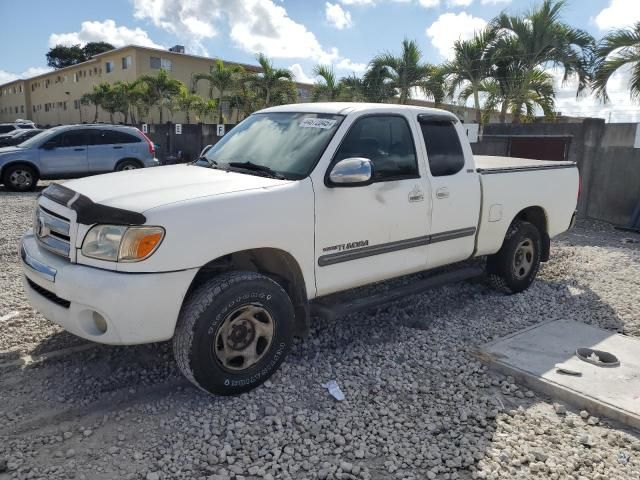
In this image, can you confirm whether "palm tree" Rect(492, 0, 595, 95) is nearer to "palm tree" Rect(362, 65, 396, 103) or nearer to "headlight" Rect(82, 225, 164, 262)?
"palm tree" Rect(362, 65, 396, 103)

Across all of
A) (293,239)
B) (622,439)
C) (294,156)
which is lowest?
(622,439)

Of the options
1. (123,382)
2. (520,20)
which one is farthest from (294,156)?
(520,20)

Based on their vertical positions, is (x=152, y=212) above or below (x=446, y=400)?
above

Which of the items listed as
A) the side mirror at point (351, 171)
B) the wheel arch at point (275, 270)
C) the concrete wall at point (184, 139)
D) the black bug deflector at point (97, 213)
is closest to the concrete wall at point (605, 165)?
the side mirror at point (351, 171)

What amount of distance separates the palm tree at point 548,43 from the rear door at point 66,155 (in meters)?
12.9

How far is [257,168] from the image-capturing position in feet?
12.8

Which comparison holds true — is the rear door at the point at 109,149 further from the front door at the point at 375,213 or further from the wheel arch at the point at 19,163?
the front door at the point at 375,213

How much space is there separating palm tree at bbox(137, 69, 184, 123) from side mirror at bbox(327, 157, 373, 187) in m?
32.7

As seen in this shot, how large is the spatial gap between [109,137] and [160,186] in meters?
11.7

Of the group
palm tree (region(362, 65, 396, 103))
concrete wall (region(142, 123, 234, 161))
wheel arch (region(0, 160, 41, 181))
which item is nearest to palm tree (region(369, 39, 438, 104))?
palm tree (region(362, 65, 396, 103))

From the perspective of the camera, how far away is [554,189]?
5809 mm

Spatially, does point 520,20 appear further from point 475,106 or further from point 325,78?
point 325,78

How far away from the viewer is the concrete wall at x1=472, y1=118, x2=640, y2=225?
32.0 ft

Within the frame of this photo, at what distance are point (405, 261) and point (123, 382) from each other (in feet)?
7.73
